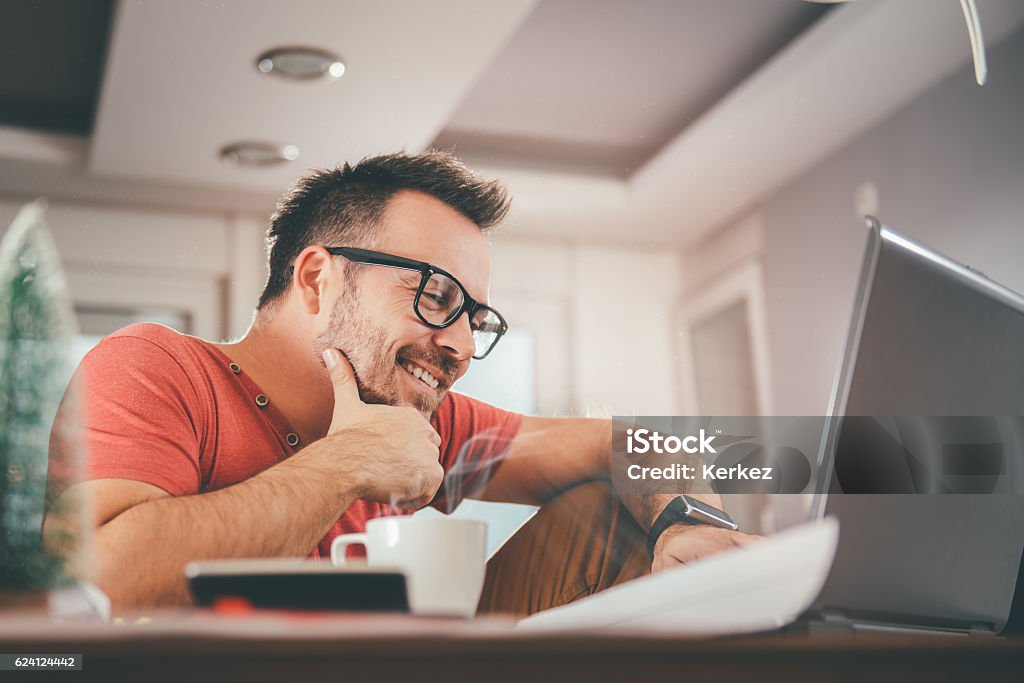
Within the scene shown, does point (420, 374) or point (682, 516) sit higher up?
point (420, 374)

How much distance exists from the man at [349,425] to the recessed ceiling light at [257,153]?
0.25 feet

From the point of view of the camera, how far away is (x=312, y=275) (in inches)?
46.4

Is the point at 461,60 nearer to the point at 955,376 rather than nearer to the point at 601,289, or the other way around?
the point at 601,289

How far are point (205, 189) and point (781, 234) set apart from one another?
2.94 feet

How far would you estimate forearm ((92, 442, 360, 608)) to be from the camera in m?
0.89

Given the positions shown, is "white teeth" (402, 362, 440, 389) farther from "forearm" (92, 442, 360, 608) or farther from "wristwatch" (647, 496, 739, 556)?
"wristwatch" (647, 496, 739, 556)

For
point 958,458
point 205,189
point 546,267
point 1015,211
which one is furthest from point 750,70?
point 205,189

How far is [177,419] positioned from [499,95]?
2.23 feet

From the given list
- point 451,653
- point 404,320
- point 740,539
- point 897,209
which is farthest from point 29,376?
point 897,209

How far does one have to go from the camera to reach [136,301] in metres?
1.16

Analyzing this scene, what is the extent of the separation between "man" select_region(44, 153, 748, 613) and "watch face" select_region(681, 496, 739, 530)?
0.02 m

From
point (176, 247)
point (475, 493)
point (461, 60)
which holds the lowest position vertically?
point (475, 493)

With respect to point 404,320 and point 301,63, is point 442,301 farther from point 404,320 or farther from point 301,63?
point 301,63

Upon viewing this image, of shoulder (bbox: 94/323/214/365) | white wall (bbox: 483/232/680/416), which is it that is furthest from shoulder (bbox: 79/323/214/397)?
white wall (bbox: 483/232/680/416)
